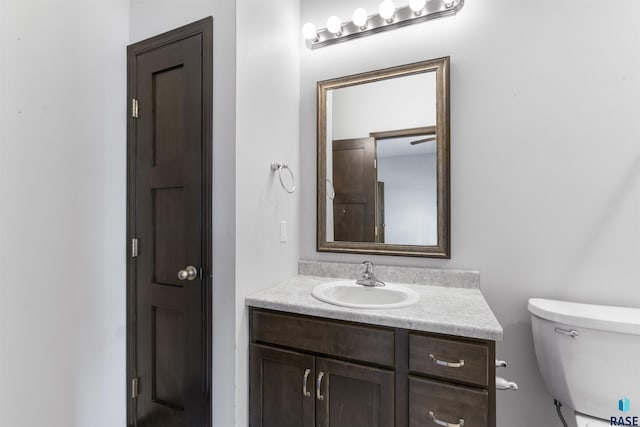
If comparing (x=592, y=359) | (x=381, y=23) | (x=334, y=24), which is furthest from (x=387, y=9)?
(x=592, y=359)

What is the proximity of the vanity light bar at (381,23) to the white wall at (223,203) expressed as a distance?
1.98 ft

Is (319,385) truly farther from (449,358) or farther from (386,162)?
(386,162)

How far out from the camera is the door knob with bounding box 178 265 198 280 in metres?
1.30

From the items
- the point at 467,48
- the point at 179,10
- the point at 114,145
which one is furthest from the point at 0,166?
the point at 467,48

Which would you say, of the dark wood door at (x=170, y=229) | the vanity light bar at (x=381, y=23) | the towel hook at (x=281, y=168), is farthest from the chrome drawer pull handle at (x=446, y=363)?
the vanity light bar at (x=381, y=23)

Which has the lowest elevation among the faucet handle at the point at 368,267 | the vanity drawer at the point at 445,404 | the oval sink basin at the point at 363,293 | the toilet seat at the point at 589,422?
the toilet seat at the point at 589,422

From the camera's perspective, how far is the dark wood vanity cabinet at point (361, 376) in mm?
1004

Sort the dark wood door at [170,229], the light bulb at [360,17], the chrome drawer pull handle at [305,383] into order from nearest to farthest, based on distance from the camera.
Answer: the chrome drawer pull handle at [305,383]
the dark wood door at [170,229]
the light bulb at [360,17]

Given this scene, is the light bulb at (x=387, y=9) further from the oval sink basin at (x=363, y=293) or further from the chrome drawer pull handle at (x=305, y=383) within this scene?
the chrome drawer pull handle at (x=305, y=383)

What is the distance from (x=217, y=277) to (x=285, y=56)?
1265 millimetres

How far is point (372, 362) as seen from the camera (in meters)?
1.13

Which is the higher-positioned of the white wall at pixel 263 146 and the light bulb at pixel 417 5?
the light bulb at pixel 417 5

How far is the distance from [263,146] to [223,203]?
363 mm

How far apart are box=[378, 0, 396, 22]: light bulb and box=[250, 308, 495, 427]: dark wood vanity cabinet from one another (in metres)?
1.56
